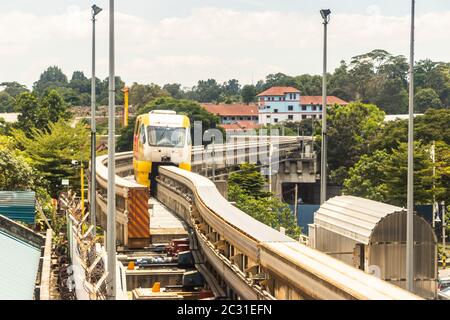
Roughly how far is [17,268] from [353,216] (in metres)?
6.97

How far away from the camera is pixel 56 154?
161 ft

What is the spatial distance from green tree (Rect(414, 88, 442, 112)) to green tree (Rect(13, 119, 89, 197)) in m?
95.5

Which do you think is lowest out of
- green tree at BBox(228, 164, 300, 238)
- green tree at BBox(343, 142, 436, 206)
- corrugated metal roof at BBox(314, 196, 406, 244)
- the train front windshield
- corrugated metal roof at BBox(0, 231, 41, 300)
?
green tree at BBox(228, 164, 300, 238)

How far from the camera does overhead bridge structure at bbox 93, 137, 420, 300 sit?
456 inches

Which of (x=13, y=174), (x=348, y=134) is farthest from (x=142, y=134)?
(x=348, y=134)

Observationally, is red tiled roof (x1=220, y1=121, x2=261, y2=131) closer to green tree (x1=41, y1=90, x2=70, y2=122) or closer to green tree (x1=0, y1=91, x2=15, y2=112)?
green tree (x1=0, y1=91, x2=15, y2=112)

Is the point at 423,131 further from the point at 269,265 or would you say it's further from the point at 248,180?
the point at 269,265

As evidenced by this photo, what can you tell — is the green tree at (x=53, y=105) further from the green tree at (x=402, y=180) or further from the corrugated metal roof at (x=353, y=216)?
the corrugated metal roof at (x=353, y=216)

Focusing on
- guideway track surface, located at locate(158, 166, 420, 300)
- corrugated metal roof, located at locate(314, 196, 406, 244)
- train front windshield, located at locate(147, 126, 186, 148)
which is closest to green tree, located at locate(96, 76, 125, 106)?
train front windshield, located at locate(147, 126, 186, 148)

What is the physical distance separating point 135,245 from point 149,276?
550 cm

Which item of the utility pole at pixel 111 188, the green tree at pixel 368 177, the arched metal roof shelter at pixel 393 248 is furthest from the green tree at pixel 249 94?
the arched metal roof shelter at pixel 393 248

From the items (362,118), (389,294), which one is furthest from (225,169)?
(389,294)

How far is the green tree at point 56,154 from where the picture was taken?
156ft

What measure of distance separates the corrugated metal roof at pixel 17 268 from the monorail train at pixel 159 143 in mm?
21425
